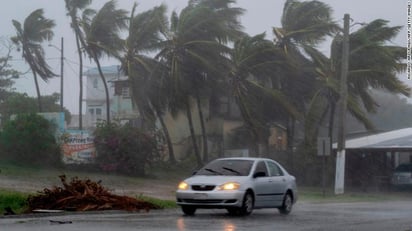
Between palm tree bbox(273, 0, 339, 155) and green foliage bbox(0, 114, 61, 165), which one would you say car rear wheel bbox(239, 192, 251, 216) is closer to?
green foliage bbox(0, 114, 61, 165)

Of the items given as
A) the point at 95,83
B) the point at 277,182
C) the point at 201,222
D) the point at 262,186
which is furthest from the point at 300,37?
the point at 95,83

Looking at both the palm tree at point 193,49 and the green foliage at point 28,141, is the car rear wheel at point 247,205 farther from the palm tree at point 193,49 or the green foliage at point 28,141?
the palm tree at point 193,49

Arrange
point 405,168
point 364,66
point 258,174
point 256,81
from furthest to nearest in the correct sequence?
point 256,81 < point 364,66 < point 405,168 < point 258,174

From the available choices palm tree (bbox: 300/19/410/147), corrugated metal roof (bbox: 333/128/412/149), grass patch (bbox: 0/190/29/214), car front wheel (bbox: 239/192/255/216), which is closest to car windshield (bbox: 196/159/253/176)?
car front wheel (bbox: 239/192/255/216)

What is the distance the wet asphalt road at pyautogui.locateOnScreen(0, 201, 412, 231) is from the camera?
1550 centimetres

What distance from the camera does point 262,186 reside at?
65.0 ft

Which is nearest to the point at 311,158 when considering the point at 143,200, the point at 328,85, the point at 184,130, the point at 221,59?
the point at 328,85

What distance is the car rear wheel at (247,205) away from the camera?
62.2ft

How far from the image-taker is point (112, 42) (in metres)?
48.1

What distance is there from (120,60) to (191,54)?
189 inches

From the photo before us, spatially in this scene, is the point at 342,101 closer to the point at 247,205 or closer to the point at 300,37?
the point at 300,37

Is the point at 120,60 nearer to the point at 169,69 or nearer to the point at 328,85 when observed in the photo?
the point at 169,69

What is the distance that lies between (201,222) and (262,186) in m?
3.05

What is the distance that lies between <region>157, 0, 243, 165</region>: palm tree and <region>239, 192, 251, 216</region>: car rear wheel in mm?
26123
